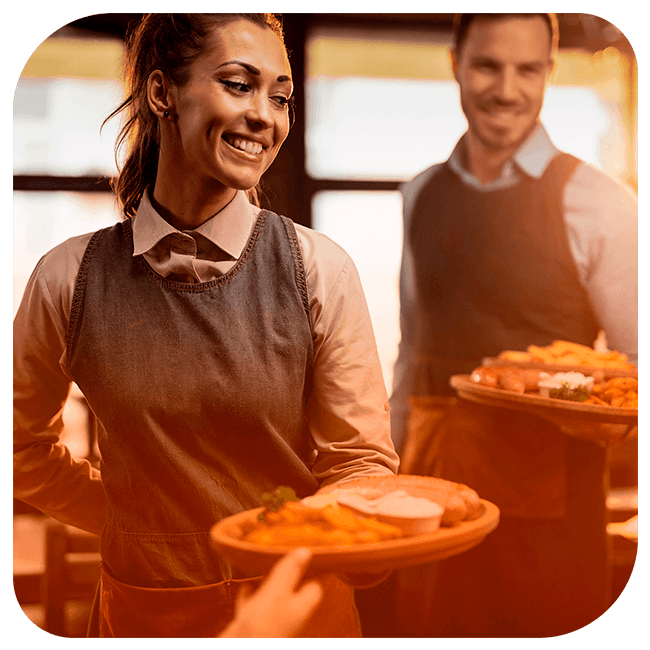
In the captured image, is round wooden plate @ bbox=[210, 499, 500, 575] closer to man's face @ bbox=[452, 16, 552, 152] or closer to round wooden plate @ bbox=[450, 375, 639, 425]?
round wooden plate @ bbox=[450, 375, 639, 425]

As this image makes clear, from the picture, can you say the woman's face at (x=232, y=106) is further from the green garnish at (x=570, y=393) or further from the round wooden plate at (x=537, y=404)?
the green garnish at (x=570, y=393)

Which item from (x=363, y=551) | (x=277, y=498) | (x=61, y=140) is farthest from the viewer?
(x=61, y=140)

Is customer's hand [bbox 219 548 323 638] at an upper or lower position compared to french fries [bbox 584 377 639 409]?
lower

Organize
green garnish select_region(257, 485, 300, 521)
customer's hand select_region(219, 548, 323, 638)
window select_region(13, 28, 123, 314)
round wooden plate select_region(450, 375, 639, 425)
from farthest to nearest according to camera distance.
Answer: round wooden plate select_region(450, 375, 639, 425) < window select_region(13, 28, 123, 314) < green garnish select_region(257, 485, 300, 521) < customer's hand select_region(219, 548, 323, 638)

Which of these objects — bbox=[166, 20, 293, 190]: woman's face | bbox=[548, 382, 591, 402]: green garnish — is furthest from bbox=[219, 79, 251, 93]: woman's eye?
bbox=[548, 382, 591, 402]: green garnish

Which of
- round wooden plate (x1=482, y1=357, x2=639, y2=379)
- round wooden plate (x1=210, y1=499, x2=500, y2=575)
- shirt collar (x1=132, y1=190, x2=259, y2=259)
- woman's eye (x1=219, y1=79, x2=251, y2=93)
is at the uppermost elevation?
woman's eye (x1=219, y1=79, x2=251, y2=93)

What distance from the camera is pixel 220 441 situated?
1.23 m

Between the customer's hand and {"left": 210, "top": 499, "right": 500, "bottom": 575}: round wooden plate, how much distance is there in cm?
3

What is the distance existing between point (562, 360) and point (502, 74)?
0.54m

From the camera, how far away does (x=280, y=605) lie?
1.05 m

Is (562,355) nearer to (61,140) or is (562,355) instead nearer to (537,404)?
(537,404)

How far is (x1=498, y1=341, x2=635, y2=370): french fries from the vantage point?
56.0 inches

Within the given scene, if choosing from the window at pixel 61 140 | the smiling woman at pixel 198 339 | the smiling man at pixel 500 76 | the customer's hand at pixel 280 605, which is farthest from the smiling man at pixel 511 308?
the window at pixel 61 140

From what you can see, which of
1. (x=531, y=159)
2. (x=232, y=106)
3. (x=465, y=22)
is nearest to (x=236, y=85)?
(x=232, y=106)
